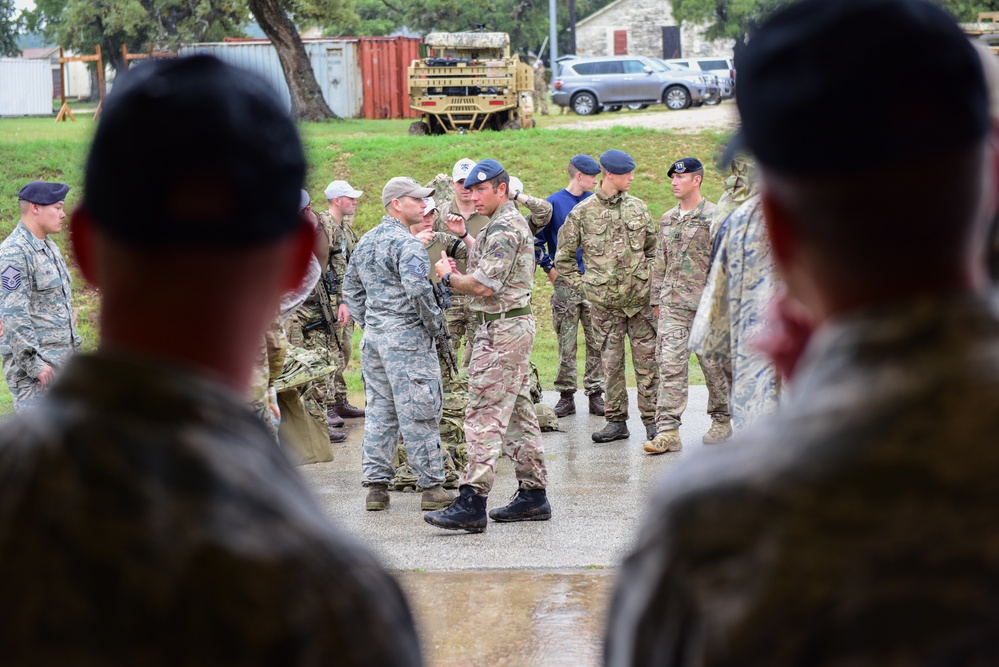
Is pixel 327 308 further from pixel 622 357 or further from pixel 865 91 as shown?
pixel 865 91

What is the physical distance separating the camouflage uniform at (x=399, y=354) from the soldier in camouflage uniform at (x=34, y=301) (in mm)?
1853

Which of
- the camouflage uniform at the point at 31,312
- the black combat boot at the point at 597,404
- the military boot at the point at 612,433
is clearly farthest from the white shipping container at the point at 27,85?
the camouflage uniform at the point at 31,312

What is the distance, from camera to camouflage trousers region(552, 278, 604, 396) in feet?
34.6

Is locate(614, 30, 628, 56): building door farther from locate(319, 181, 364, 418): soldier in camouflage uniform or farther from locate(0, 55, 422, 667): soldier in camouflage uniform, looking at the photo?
locate(0, 55, 422, 667): soldier in camouflage uniform

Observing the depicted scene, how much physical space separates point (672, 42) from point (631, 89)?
25573 mm

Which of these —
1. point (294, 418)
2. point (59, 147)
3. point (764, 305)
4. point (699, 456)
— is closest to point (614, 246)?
point (294, 418)

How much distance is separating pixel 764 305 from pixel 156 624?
13.0 ft

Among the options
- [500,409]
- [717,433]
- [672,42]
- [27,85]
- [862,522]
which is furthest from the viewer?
[672,42]

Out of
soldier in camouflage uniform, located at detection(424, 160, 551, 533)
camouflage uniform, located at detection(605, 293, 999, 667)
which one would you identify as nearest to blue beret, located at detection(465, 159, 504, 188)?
soldier in camouflage uniform, located at detection(424, 160, 551, 533)

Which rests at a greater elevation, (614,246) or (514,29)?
(514,29)

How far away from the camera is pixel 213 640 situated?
1211 mm

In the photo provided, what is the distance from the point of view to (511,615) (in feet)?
18.6

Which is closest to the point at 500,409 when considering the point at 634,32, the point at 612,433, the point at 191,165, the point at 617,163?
the point at 612,433

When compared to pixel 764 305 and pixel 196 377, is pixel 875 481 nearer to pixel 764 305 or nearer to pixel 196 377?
pixel 196 377
